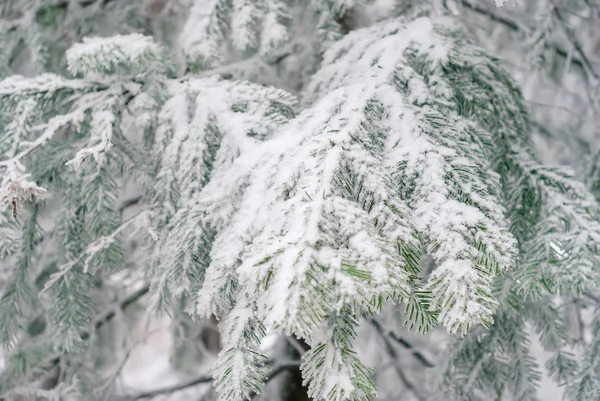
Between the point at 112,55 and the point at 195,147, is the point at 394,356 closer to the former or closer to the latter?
the point at 195,147

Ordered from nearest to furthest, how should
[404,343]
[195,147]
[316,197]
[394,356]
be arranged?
[316,197]
[195,147]
[404,343]
[394,356]

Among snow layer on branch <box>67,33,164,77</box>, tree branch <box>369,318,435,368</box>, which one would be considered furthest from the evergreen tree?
tree branch <box>369,318,435,368</box>

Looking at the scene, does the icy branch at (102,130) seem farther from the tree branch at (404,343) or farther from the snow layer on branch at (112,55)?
the tree branch at (404,343)

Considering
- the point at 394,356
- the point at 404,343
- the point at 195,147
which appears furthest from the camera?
A: the point at 394,356

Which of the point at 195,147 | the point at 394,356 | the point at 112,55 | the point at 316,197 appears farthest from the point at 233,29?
the point at 394,356

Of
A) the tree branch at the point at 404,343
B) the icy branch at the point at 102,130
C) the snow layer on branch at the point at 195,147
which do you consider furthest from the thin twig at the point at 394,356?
the icy branch at the point at 102,130

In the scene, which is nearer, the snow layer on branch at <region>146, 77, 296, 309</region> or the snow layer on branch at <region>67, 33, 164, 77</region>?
the snow layer on branch at <region>146, 77, 296, 309</region>

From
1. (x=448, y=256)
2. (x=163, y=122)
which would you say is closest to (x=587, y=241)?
(x=448, y=256)

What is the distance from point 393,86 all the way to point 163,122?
0.75 m

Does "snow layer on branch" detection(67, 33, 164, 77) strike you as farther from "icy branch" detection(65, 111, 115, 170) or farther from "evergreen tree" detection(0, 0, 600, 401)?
"icy branch" detection(65, 111, 115, 170)

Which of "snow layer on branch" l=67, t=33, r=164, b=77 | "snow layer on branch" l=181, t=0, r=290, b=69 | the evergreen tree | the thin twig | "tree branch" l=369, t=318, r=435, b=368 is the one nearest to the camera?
the evergreen tree

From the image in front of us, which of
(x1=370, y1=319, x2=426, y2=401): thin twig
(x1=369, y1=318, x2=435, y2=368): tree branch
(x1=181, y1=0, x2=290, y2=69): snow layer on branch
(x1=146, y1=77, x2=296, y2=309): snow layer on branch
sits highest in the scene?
(x1=181, y1=0, x2=290, y2=69): snow layer on branch

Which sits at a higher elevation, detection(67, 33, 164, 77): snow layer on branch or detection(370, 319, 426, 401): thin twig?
detection(67, 33, 164, 77): snow layer on branch

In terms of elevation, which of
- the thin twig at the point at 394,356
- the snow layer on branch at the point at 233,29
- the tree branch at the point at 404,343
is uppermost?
the snow layer on branch at the point at 233,29
